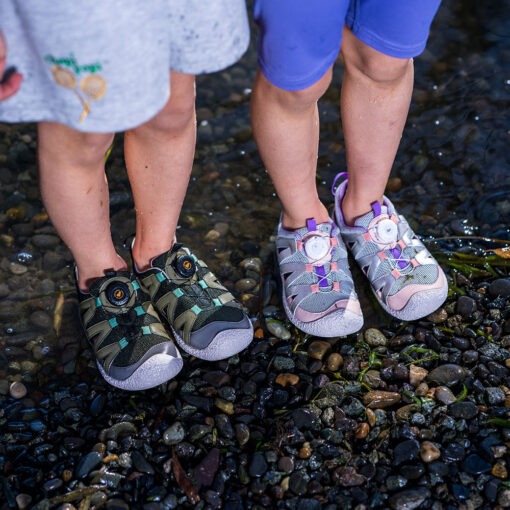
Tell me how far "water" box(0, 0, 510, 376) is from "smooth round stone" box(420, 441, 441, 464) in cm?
111

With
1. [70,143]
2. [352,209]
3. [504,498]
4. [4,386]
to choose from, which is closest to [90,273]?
[4,386]

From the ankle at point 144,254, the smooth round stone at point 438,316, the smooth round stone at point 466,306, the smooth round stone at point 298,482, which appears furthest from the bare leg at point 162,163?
the smooth round stone at point 466,306

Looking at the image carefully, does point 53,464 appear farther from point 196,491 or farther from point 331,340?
point 331,340

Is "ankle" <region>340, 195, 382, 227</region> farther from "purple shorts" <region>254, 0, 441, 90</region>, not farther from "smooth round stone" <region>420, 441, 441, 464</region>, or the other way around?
"smooth round stone" <region>420, 441, 441, 464</region>

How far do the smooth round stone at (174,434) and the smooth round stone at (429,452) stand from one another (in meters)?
0.86

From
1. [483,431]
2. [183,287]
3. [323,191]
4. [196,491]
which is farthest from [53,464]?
[323,191]

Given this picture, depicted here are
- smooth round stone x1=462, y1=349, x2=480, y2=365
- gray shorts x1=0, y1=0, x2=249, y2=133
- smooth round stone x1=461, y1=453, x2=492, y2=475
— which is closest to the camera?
gray shorts x1=0, y1=0, x2=249, y2=133

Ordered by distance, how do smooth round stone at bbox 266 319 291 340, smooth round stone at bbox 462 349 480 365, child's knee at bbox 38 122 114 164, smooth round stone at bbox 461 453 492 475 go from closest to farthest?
child's knee at bbox 38 122 114 164, smooth round stone at bbox 461 453 492 475, smooth round stone at bbox 462 349 480 365, smooth round stone at bbox 266 319 291 340

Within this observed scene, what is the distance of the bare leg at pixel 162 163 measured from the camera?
2.20 metres

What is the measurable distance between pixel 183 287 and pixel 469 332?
3.96 feet

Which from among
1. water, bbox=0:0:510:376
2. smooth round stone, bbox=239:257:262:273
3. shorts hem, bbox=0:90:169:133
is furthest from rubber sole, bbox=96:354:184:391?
shorts hem, bbox=0:90:169:133

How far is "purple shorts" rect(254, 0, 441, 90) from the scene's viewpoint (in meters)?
2.08

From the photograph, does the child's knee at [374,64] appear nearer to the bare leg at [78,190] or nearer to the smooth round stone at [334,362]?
the bare leg at [78,190]

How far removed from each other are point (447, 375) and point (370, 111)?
1074mm
